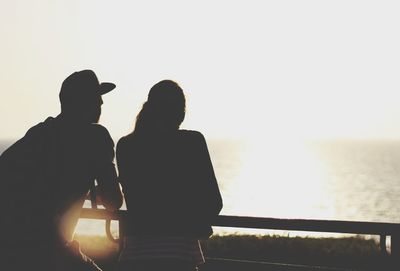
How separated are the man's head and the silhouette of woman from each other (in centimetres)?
43

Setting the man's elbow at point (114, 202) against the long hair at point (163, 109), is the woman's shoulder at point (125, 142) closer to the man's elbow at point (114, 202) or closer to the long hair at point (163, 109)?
the long hair at point (163, 109)

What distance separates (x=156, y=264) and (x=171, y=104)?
1032mm

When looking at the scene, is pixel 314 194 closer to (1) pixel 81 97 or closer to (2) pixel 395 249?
(2) pixel 395 249

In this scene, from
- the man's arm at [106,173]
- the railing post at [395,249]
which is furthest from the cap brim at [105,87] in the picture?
the railing post at [395,249]

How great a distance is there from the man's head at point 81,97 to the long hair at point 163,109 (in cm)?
40

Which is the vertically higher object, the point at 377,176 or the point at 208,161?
the point at 208,161

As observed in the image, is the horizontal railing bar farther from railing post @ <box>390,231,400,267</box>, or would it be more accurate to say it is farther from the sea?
the sea

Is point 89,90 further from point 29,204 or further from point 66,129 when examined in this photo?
point 29,204

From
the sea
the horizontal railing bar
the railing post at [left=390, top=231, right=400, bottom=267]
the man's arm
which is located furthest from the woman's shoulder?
the sea

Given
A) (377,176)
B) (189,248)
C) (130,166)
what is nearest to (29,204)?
(130,166)

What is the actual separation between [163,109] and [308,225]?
56.8 inches

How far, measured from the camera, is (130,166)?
429 cm

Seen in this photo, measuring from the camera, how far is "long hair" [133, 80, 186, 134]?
14.1ft

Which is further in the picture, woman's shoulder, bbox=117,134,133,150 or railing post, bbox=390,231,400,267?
railing post, bbox=390,231,400,267
